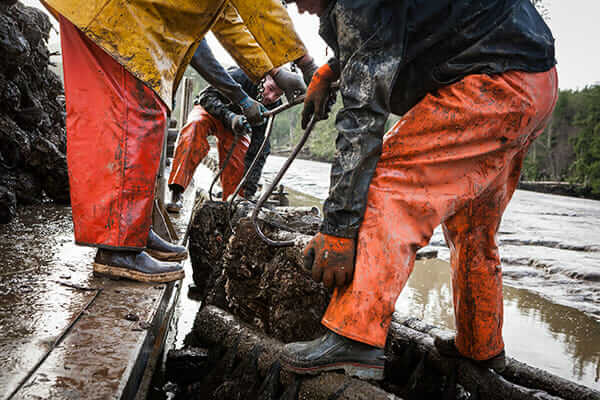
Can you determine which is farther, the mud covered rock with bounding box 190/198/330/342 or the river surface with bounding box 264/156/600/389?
the river surface with bounding box 264/156/600/389

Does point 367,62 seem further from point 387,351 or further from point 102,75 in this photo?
point 387,351

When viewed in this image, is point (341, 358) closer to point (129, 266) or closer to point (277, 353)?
point (277, 353)

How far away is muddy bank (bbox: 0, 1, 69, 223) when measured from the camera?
11.8 ft

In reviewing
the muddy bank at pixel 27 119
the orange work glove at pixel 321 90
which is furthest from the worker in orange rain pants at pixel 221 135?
the orange work glove at pixel 321 90

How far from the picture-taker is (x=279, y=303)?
1.88 m

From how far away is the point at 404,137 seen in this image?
1368 mm

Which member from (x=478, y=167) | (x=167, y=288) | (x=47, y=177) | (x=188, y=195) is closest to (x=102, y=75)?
(x=167, y=288)

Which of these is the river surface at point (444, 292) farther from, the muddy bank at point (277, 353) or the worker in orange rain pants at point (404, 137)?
the worker in orange rain pants at point (404, 137)

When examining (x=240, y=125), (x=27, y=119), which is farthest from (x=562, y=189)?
(x=27, y=119)

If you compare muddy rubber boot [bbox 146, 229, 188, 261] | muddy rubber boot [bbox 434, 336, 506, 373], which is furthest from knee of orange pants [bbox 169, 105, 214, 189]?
muddy rubber boot [bbox 434, 336, 506, 373]

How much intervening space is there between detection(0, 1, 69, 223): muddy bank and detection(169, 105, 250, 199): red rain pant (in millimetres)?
1093

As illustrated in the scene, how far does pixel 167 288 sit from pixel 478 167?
143 centimetres

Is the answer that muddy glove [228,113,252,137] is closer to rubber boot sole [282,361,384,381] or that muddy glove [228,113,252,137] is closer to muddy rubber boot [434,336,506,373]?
muddy rubber boot [434,336,506,373]

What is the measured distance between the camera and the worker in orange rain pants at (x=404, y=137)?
1281 millimetres
